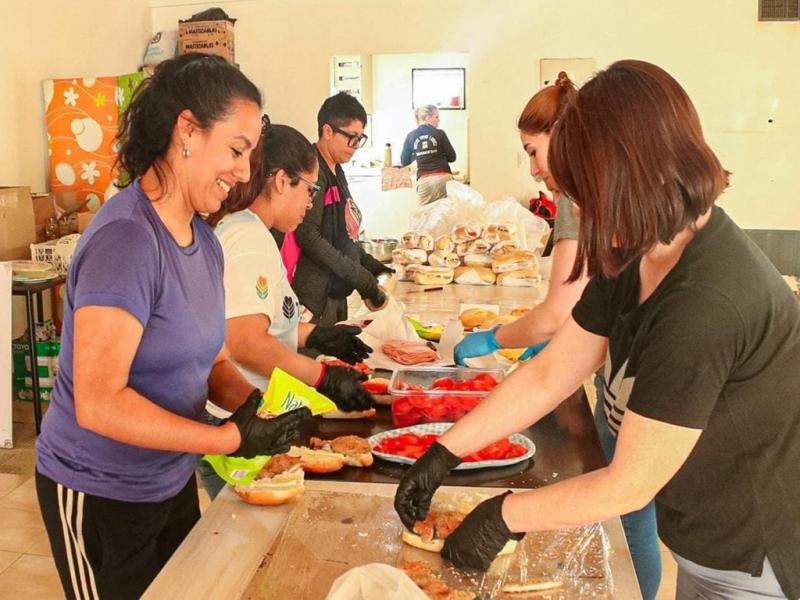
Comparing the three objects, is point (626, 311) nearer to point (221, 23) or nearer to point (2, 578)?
point (2, 578)

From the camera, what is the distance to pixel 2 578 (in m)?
2.94

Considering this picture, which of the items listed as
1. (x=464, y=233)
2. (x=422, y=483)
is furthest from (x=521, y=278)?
(x=422, y=483)

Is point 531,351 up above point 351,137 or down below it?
below

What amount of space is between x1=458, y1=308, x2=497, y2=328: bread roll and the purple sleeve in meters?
1.78

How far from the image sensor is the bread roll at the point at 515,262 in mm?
3979

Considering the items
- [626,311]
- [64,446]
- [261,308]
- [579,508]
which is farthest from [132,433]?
[626,311]

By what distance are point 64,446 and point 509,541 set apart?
811 millimetres

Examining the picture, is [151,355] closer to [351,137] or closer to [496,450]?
[496,450]

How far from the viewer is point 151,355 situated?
4.73 ft

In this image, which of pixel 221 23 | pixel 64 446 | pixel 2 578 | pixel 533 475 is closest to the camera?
pixel 64 446

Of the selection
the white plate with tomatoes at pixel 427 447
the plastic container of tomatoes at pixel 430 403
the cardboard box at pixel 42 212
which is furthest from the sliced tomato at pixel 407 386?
the cardboard box at pixel 42 212

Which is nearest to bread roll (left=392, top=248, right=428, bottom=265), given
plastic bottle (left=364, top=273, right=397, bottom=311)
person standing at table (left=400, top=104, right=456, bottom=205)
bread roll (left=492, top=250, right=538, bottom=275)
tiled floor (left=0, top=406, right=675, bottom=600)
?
plastic bottle (left=364, top=273, right=397, bottom=311)

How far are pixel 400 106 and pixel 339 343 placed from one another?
546 cm

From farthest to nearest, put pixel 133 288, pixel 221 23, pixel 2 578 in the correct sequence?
pixel 221 23, pixel 2 578, pixel 133 288
